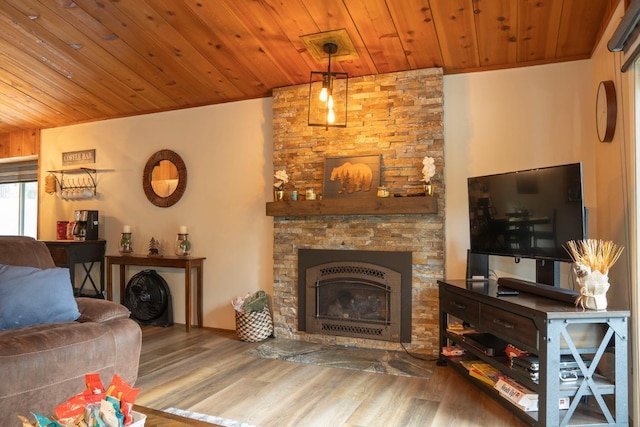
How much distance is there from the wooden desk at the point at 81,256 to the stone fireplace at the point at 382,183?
2370mm

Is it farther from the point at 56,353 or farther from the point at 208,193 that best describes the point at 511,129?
the point at 56,353

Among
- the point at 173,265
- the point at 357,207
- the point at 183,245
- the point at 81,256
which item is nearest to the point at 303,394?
the point at 357,207

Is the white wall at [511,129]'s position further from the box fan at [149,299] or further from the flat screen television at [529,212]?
the box fan at [149,299]

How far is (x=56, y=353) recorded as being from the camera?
2.08m

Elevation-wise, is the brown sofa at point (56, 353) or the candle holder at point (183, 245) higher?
the candle holder at point (183, 245)

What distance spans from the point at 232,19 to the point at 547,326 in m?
2.87

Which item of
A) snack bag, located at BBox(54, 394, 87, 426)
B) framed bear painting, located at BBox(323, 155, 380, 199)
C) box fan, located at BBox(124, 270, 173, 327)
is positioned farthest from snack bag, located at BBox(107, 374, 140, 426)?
box fan, located at BBox(124, 270, 173, 327)

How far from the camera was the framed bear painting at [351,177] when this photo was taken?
11.9ft

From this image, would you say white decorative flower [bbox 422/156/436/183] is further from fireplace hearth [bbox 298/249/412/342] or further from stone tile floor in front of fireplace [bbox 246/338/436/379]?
stone tile floor in front of fireplace [bbox 246/338/436/379]

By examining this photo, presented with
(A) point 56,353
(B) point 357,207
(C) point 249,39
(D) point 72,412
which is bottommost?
(A) point 56,353

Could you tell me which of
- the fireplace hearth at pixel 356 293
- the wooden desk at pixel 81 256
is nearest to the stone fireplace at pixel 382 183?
the fireplace hearth at pixel 356 293

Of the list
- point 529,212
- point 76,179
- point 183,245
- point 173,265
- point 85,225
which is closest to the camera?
point 529,212

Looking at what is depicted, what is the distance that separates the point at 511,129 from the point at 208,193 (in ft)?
9.69

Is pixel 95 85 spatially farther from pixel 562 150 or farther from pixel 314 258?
pixel 562 150
